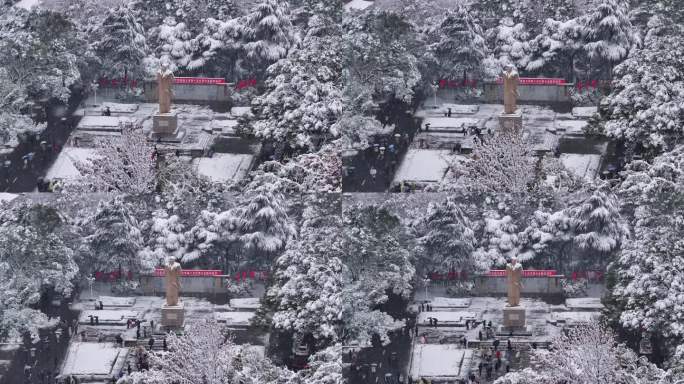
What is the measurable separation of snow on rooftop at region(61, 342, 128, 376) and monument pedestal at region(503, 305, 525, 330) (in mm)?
21823

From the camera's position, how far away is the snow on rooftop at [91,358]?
194 m

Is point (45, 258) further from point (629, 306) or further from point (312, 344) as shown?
point (629, 306)

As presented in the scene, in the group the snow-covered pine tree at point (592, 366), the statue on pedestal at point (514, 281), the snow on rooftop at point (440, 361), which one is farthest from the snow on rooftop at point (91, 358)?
the snow-covered pine tree at point (592, 366)

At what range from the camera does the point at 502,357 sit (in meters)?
195

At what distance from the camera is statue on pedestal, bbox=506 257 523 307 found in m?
198

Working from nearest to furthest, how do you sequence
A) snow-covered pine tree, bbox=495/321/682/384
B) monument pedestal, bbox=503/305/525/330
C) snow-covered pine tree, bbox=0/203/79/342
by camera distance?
1. snow-covered pine tree, bbox=495/321/682/384
2. snow-covered pine tree, bbox=0/203/79/342
3. monument pedestal, bbox=503/305/525/330

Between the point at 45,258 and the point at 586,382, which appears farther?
the point at 45,258

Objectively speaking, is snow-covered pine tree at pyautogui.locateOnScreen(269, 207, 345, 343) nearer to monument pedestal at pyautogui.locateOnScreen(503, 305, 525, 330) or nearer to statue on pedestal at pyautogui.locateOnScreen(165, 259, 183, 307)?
statue on pedestal at pyautogui.locateOnScreen(165, 259, 183, 307)

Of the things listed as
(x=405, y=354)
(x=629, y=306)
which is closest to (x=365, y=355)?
(x=405, y=354)

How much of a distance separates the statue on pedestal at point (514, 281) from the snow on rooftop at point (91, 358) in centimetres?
2219

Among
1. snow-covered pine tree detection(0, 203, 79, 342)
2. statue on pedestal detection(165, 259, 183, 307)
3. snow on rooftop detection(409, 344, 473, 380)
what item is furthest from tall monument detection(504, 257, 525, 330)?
snow-covered pine tree detection(0, 203, 79, 342)

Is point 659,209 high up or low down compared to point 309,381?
up

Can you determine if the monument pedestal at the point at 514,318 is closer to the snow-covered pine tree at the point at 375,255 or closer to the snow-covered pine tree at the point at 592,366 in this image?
the snow-covered pine tree at the point at 375,255

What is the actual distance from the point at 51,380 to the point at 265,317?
12.6m
